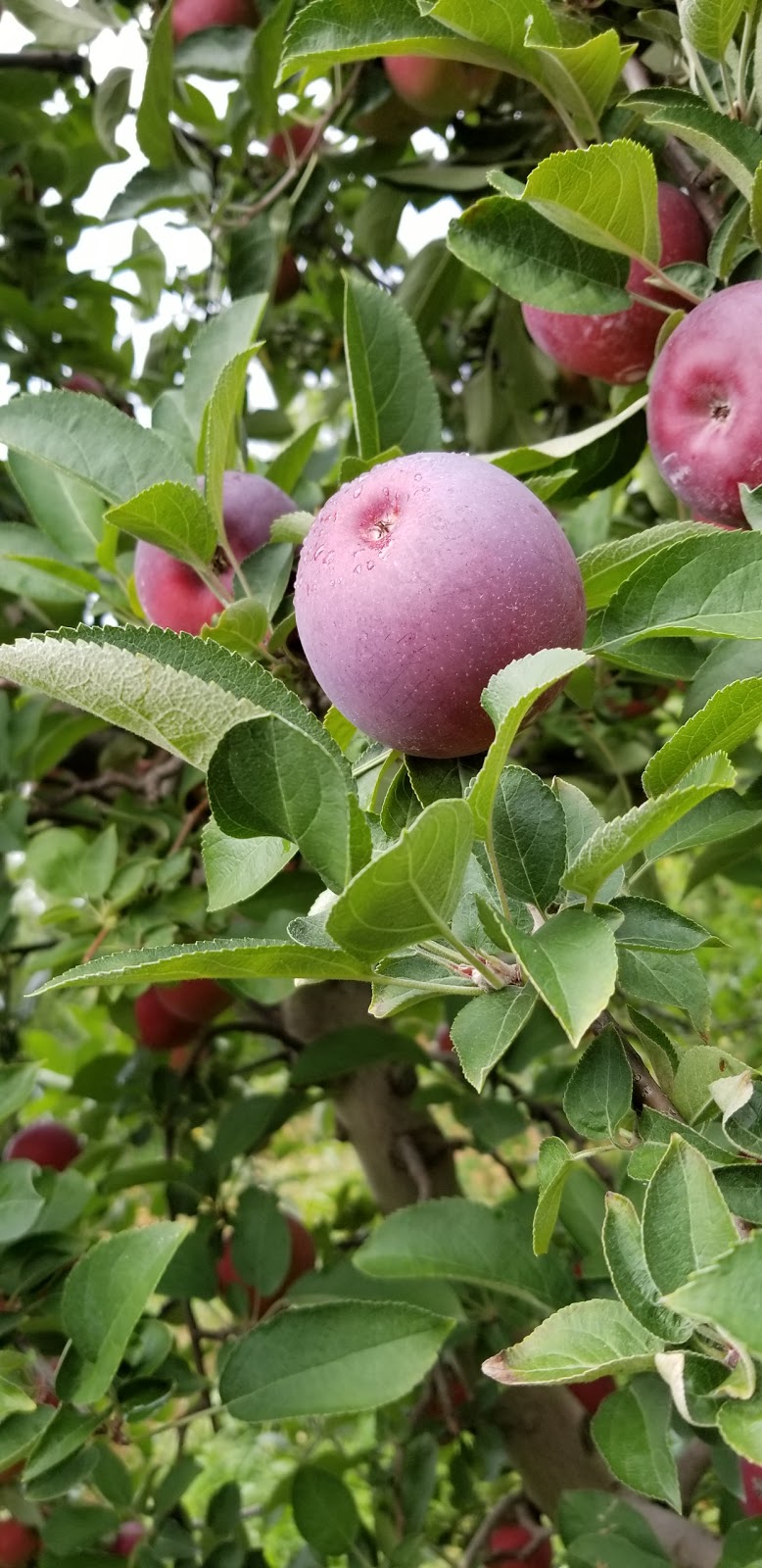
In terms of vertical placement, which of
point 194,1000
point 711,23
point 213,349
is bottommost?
point 194,1000

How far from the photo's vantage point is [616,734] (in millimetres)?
1170

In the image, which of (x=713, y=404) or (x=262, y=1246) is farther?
(x=262, y=1246)

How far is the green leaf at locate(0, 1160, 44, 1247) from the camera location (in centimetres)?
73

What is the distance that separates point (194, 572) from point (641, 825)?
0.41 meters

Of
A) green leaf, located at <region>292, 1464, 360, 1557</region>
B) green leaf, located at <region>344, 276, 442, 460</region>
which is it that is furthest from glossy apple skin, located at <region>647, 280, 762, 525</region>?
green leaf, located at <region>292, 1464, 360, 1557</region>

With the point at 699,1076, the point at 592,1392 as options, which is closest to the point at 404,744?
the point at 699,1076

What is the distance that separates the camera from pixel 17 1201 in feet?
2.41

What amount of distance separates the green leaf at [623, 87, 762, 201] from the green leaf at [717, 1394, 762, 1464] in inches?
19.9

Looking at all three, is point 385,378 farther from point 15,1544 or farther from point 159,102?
point 15,1544

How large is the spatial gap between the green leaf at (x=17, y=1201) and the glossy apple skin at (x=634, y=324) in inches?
23.4

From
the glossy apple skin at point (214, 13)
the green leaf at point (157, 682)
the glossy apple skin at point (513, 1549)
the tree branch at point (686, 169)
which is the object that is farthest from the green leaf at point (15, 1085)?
the glossy apple skin at point (214, 13)

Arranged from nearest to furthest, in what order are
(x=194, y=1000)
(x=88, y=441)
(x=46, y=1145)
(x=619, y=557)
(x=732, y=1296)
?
1. (x=732, y=1296)
2. (x=619, y=557)
3. (x=88, y=441)
4. (x=194, y=1000)
5. (x=46, y=1145)

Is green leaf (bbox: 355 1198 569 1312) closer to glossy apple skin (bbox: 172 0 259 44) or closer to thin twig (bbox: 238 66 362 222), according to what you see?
thin twig (bbox: 238 66 362 222)

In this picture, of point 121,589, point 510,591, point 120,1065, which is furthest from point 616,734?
point 510,591
